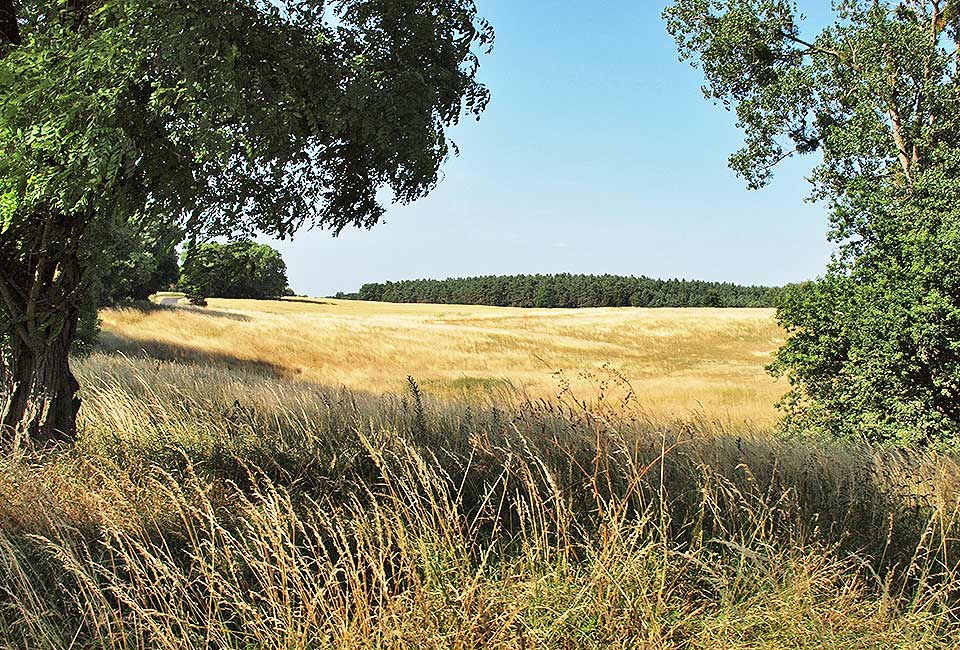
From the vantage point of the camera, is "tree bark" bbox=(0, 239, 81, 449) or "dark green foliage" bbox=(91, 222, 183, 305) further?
"tree bark" bbox=(0, 239, 81, 449)

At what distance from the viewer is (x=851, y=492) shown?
16.9 ft

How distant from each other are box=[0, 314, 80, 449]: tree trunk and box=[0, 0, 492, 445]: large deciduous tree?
0.02m

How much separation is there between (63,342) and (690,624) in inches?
229

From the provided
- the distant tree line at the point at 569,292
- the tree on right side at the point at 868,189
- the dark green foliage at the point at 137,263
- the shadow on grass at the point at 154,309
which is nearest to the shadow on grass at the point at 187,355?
the dark green foliage at the point at 137,263

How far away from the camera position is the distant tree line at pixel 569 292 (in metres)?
126

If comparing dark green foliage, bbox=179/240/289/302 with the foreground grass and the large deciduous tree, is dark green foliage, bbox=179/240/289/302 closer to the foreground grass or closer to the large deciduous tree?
the large deciduous tree

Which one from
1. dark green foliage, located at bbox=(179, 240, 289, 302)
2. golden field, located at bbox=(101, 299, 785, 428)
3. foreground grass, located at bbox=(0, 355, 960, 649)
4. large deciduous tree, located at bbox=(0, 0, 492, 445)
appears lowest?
golden field, located at bbox=(101, 299, 785, 428)

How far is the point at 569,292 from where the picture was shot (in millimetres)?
132625

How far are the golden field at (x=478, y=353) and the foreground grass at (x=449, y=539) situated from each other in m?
10.2

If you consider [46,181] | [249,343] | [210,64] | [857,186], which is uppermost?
[857,186]

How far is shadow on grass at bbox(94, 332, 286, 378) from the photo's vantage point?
83.8 ft

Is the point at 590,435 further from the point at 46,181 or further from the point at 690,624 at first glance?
the point at 46,181

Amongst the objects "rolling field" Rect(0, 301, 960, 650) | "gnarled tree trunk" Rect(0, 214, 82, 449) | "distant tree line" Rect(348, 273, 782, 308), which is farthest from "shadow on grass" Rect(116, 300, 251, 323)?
"distant tree line" Rect(348, 273, 782, 308)

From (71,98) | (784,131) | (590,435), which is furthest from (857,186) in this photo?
(71,98)
